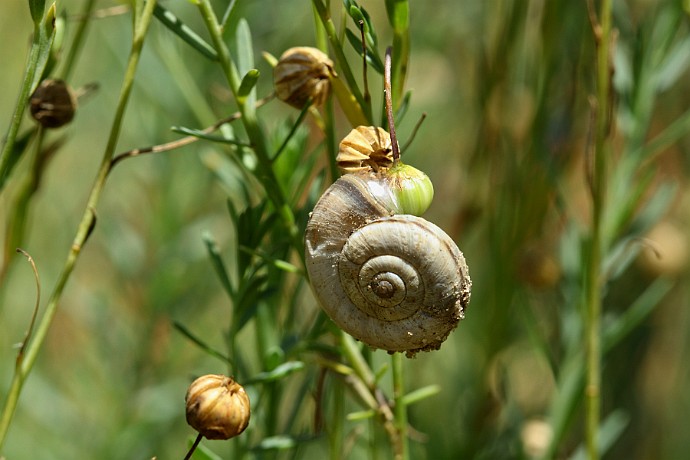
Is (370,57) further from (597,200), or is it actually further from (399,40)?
(597,200)

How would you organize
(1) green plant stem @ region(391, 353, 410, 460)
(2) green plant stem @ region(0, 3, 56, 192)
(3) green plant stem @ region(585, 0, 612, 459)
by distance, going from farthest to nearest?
1. (3) green plant stem @ region(585, 0, 612, 459)
2. (1) green plant stem @ region(391, 353, 410, 460)
3. (2) green plant stem @ region(0, 3, 56, 192)

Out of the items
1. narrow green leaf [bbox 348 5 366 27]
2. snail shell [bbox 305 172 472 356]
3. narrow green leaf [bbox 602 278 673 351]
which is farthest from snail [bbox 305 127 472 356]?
narrow green leaf [bbox 602 278 673 351]

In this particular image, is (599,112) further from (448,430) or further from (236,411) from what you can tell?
(448,430)

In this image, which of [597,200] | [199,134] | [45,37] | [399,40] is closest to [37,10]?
[45,37]

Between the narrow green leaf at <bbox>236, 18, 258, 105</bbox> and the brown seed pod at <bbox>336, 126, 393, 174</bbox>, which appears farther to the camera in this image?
the narrow green leaf at <bbox>236, 18, 258, 105</bbox>

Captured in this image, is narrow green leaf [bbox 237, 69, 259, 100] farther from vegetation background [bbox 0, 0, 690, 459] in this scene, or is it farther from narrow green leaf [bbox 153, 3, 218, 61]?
vegetation background [bbox 0, 0, 690, 459]

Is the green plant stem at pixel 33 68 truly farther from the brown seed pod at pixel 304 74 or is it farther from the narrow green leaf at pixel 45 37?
the brown seed pod at pixel 304 74

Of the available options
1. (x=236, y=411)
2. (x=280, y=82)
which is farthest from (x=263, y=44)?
(x=236, y=411)
